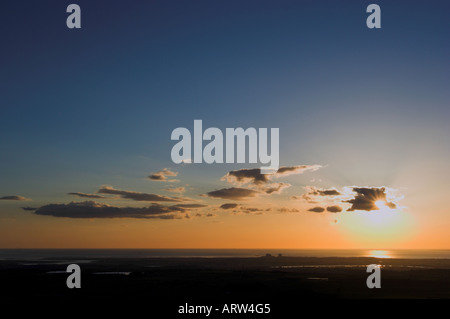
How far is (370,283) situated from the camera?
76500mm

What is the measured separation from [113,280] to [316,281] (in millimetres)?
37895

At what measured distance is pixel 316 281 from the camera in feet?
264
